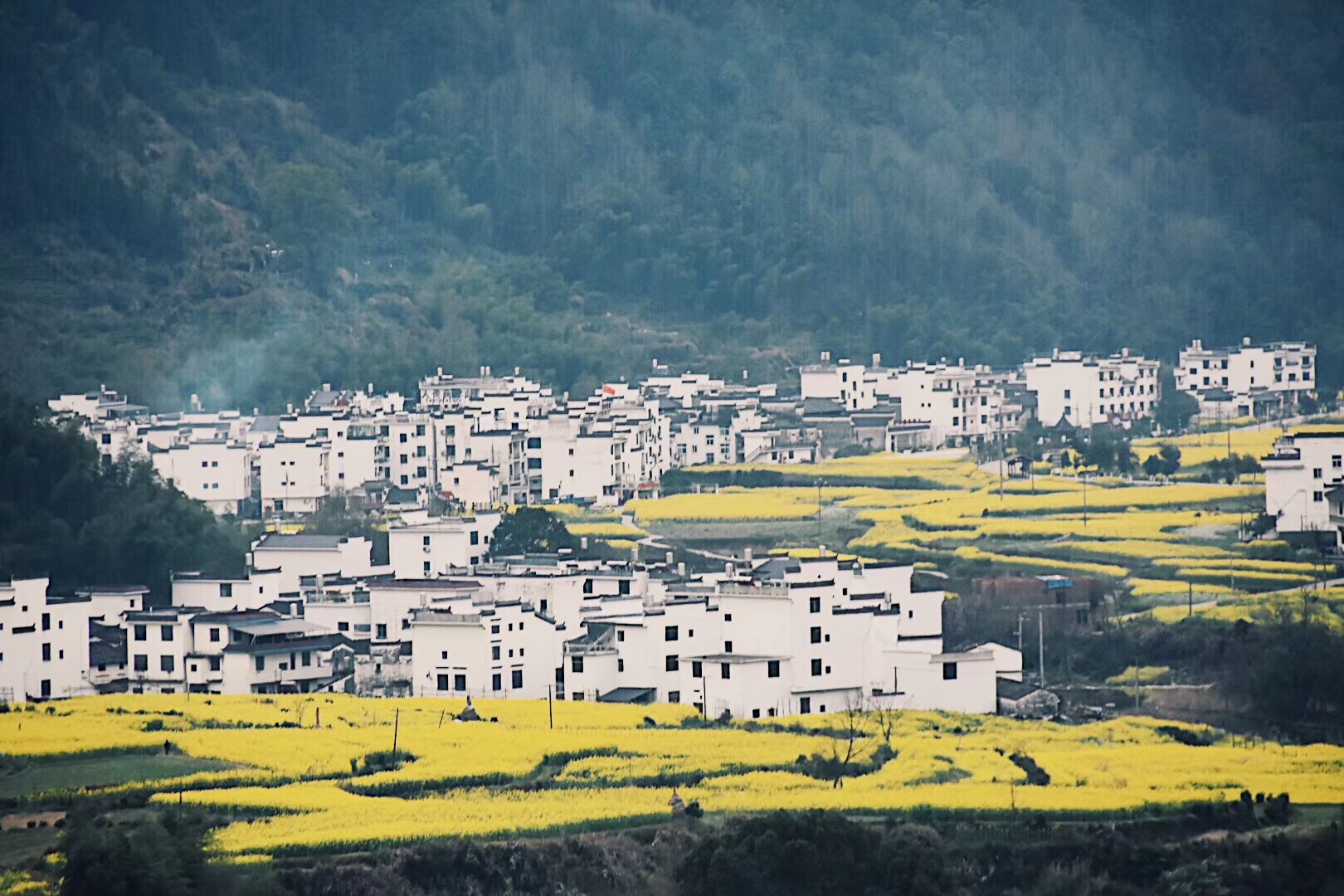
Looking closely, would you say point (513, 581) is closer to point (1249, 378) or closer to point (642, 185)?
point (1249, 378)

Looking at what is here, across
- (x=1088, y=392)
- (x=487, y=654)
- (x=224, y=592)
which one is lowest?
(x=487, y=654)

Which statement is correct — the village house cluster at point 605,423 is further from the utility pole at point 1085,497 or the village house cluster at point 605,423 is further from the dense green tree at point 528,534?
the utility pole at point 1085,497

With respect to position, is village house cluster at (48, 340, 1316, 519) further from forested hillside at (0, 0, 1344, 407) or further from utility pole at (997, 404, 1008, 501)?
forested hillside at (0, 0, 1344, 407)

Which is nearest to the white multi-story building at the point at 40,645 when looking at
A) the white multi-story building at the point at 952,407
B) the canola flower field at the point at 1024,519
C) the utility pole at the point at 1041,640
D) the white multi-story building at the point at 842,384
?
the utility pole at the point at 1041,640

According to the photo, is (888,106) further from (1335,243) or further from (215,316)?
(215,316)

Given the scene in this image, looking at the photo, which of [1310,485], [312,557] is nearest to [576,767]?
[312,557]

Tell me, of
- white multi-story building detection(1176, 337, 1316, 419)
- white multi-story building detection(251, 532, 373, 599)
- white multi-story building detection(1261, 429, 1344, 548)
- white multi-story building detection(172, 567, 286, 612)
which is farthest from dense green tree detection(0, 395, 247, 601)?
white multi-story building detection(1176, 337, 1316, 419)

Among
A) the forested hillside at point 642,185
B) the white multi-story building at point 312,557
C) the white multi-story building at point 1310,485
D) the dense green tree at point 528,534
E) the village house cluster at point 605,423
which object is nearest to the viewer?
the white multi-story building at point 312,557
